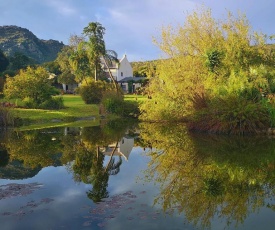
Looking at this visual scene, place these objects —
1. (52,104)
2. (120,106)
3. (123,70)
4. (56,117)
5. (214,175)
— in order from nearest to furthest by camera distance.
Answer: 1. (214,175)
2. (56,117)
3. (120,106)
4. (52,104)
5. (123,70)

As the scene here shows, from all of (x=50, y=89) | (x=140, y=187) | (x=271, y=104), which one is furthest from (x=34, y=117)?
(x=140, y=187)

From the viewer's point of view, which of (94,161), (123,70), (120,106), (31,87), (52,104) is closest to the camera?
(94,161)

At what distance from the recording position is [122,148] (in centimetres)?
1928

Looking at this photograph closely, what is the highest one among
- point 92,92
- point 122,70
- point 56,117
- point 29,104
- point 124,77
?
point 122,70

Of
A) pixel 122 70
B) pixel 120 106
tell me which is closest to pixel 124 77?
pixel 122 70

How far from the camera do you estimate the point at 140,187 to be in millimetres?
11539

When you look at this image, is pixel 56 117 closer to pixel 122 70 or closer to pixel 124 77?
pixel 122 70

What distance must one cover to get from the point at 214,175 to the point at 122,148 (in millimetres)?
7851

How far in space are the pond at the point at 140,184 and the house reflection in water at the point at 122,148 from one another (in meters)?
0.06

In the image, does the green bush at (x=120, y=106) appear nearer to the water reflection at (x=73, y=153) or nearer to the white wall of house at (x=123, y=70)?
the water reflection at (x=73, y=153)

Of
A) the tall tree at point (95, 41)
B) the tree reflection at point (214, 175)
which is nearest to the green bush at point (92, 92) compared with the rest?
the tall tree at point (95, 41)

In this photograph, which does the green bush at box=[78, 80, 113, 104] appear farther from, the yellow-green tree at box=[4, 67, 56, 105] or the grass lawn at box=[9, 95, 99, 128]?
the yellow-green tree at box=[4, 67, 56, 105]

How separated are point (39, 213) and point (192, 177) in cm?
541

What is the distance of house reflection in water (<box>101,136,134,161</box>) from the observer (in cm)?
1758
